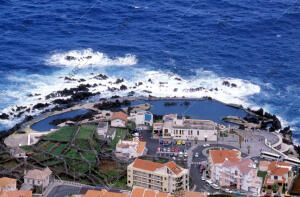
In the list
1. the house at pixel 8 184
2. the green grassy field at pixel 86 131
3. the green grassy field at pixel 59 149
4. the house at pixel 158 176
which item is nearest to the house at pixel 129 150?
the house at pixel 158 176

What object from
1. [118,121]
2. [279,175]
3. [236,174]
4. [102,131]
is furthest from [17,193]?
[279,175]

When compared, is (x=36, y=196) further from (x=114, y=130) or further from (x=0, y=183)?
(x=114, y=130)

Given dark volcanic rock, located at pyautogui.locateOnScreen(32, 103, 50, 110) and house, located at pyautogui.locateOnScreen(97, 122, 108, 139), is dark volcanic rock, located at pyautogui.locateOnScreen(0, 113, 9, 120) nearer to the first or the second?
dark volcanic rock, located at pyautogui.locateOnScreen(32, 103, 50, 110)

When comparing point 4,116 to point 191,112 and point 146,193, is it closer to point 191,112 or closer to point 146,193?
point 191,112

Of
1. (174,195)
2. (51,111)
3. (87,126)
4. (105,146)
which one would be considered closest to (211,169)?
(174,195)

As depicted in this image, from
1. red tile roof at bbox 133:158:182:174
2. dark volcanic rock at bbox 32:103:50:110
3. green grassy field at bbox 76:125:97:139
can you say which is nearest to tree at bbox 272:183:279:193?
red tile roof at bbox 133:158:182:174
